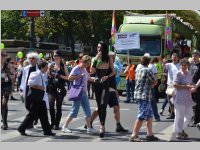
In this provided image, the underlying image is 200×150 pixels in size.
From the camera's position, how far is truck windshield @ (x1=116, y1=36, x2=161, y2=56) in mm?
24797

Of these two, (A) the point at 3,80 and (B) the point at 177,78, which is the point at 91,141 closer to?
(B) the point at 177,78

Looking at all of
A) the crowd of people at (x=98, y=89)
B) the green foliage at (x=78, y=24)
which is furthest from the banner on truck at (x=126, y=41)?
the green foliage at (x=78, y=24)

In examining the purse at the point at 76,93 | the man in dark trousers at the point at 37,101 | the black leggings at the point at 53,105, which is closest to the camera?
the man in dark trousers at the point at 37,101

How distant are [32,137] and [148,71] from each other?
276 centimetres

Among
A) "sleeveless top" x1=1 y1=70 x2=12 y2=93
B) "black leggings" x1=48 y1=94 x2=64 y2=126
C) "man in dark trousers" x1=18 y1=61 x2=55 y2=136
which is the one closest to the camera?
"man in dark trousers" x1=18 y1=61 x2=55 y2=136

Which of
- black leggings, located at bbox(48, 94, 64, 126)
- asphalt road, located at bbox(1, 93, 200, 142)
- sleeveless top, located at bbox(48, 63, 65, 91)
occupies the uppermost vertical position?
sleeveless top, located at bbox(48, 63, 65, 91)

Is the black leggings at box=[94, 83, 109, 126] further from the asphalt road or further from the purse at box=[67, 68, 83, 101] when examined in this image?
the purse at box=[67, 68, 83, 101]

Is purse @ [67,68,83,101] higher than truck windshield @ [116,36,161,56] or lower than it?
lower

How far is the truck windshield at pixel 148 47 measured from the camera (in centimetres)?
2480

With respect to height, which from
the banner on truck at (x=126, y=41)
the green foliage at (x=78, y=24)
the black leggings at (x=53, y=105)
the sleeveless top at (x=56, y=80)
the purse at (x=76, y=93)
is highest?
the green foliage at (x=78, y=24)

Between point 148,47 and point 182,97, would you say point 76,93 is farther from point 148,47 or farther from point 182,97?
point 148,47

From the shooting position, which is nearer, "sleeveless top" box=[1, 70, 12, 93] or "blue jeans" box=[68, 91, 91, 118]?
"blue jeans" box=[68, 91, 91, 118]

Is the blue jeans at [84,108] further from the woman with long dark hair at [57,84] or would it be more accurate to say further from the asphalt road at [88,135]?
the woman with long dark hair at [57,84]

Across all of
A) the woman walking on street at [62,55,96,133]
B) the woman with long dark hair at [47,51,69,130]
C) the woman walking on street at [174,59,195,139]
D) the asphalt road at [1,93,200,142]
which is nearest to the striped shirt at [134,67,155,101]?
the woman walking on street at [174,59,195,139]
